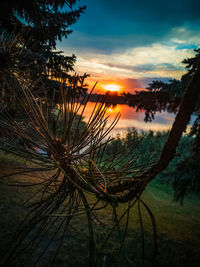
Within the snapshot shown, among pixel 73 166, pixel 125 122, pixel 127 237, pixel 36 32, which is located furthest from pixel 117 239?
pixel 125 122

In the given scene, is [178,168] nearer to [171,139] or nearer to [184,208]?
[171,139]

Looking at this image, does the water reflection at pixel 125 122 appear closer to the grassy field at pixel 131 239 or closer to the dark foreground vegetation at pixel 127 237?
the dark foreground vegetation at pixel 127 237

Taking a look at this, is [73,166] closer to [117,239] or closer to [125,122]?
[117,239]

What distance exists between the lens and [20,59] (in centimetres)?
139

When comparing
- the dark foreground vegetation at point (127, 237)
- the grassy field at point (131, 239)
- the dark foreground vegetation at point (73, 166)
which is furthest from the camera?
the grassy field at point (131, 239)

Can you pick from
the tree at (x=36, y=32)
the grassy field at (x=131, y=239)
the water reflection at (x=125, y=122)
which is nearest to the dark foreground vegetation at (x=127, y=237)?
the grassy field at (x=131, y=239)

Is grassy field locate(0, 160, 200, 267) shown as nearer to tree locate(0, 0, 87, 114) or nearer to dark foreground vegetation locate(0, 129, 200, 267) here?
dark foreground vegetation locate(0, 129, 200, 267)

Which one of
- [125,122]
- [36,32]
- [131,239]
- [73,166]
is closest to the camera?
[73,166]

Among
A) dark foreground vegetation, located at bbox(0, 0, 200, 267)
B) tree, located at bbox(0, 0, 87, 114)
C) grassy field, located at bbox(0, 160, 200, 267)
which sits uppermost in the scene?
tree, located at bbox(0, 0, 87, 114)

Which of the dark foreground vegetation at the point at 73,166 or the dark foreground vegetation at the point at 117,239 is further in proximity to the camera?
the dark foreground vegetation at the point at 117,239

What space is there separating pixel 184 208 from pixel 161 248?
4364 mm

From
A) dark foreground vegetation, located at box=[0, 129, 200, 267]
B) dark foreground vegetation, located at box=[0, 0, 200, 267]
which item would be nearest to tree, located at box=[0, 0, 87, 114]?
dark foreground vegetation, located at box=[0, 0, 200, 267]

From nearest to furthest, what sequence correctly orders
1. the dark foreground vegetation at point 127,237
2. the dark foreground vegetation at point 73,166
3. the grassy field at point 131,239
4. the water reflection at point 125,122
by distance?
the dark foreground vegetation at point 73,166, the water reflection at point 125,122, the dark foreground vegetation at point 127,237, the grassy field at point 131,239

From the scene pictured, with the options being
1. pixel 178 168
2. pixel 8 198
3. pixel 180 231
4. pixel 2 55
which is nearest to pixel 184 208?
pixel 180 231
